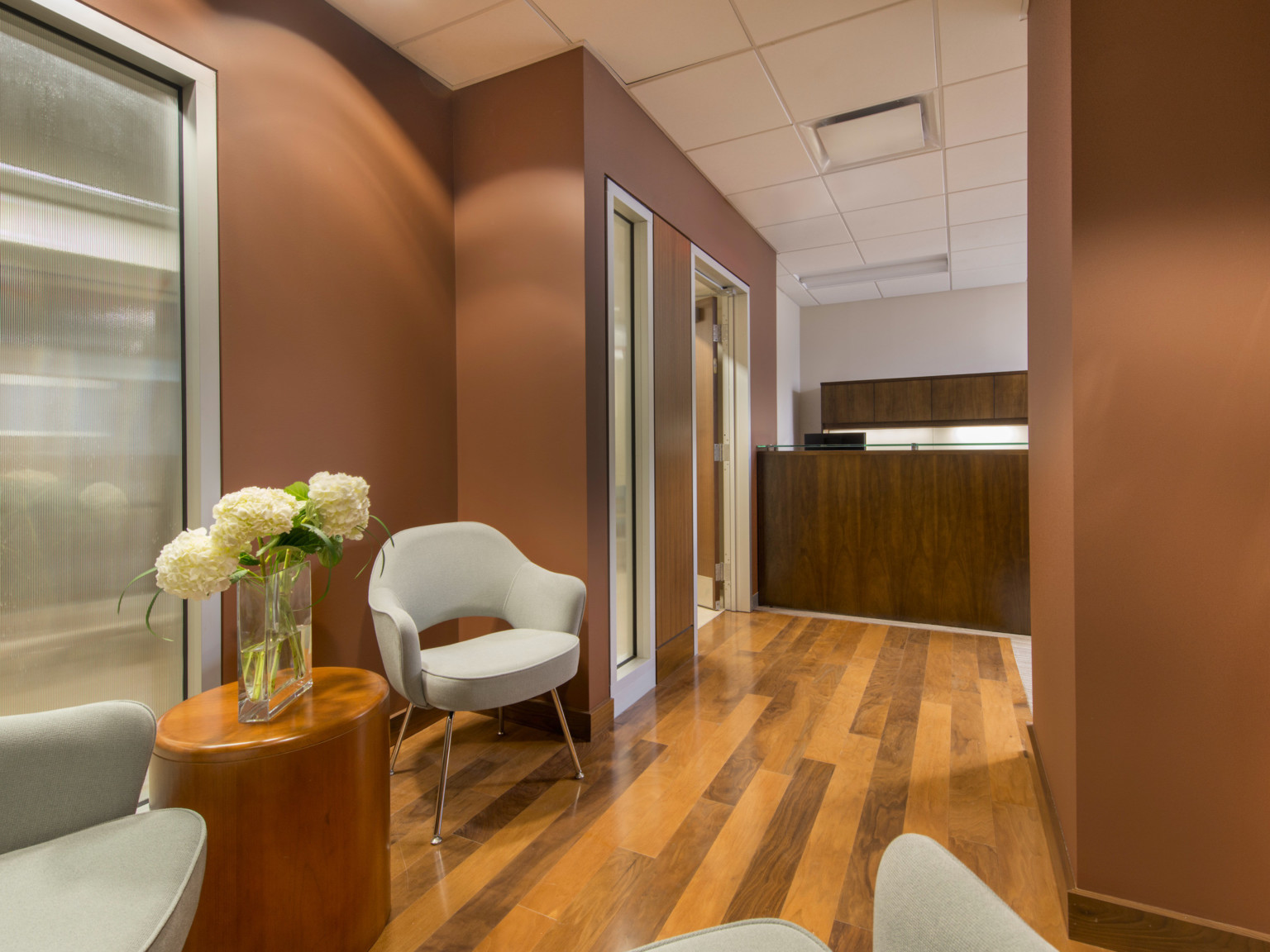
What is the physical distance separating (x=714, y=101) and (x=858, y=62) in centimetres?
65

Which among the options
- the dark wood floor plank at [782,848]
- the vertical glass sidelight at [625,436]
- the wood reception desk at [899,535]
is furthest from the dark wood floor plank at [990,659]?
the vertical glass sidelight at [625,436]

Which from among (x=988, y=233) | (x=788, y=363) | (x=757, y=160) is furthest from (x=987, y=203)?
(x=788, y=363)

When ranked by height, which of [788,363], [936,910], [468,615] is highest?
[788,363]

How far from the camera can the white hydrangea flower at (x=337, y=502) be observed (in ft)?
4.90

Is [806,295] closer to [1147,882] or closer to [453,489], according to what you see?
[453,489]

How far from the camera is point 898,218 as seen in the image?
454 centimetres

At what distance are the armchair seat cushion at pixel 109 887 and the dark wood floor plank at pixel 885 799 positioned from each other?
4.44ft

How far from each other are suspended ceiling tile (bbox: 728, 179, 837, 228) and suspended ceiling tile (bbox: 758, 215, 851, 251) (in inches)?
4.0

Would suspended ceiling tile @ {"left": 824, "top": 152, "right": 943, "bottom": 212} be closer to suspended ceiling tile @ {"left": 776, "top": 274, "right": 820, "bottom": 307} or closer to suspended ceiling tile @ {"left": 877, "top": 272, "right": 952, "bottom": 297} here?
suspended ceiling tile @ {"left": 776, "top": 274, "right": 820, "bottom": 307}

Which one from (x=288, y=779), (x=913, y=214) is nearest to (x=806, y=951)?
(x=288, y=779)

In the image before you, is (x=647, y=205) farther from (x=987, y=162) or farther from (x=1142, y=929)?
(x=1142, y=929)

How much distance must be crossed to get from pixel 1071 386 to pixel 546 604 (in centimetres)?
177

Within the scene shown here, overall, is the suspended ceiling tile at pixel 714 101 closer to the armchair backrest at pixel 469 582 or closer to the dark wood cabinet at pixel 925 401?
the armchair backrest at pixel 469 582

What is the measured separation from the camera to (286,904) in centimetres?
130
